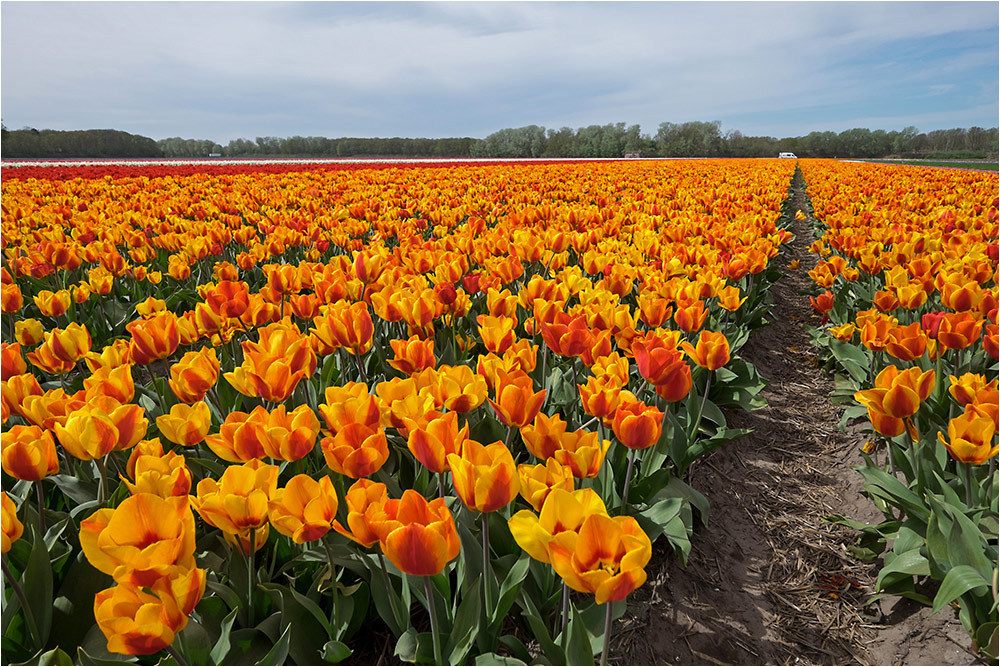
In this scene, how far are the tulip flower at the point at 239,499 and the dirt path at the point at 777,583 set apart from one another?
122 cm

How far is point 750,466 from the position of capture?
124 inches

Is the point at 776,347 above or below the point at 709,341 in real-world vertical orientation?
below

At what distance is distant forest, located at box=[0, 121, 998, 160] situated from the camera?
51406 millimetres

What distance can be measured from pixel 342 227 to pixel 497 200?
360 centimetres

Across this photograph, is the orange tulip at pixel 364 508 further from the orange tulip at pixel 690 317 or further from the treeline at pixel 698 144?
the treeline at pixel 698 144

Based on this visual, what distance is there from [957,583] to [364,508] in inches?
67.3

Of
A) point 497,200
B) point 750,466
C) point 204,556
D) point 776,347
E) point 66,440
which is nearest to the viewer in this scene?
point 66,440

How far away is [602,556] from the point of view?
1.05 m

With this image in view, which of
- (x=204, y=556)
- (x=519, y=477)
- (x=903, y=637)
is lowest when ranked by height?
(x=903, y=637)

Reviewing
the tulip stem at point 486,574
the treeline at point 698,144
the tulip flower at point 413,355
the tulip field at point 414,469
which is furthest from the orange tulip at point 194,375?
the treeline at point 698,144

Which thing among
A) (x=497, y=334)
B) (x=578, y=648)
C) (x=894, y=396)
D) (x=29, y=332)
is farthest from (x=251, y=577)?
(x=29, y=332)

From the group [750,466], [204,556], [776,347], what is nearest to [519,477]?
[204,556]

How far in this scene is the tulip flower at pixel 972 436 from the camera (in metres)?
1.70

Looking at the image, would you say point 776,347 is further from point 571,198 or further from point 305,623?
point 571,198
